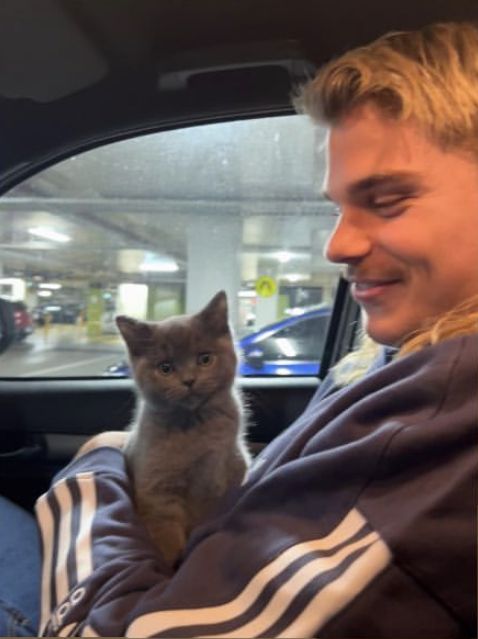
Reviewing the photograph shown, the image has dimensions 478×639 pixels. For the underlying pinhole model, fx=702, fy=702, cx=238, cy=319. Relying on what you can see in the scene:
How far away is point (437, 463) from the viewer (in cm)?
70

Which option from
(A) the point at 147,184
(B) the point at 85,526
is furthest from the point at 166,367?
(A) the point at 147,184

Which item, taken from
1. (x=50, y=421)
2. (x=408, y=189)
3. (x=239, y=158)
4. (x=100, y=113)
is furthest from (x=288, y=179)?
(x=408, y=189)

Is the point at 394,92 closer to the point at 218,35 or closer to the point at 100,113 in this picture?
the point at 218,35

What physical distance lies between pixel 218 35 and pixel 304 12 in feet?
0.63

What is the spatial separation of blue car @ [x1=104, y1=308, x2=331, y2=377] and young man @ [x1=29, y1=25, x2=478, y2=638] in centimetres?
108

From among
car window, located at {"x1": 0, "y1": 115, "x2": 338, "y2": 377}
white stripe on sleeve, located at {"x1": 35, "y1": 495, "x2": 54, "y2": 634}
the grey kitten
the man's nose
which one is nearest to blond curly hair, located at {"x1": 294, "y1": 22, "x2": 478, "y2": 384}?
the man's nose

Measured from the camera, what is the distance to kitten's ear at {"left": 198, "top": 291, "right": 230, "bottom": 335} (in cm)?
145

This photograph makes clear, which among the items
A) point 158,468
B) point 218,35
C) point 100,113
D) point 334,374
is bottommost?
point 158,468

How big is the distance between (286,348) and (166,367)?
2.99 feet

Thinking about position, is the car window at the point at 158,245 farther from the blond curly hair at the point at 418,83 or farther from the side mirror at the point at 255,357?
the blond curly hair at the point at 418,83

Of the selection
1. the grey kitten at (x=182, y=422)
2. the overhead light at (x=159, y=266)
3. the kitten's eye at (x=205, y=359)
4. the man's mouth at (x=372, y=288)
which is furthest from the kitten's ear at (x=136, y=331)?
the overhead light at (x=159, y=266)

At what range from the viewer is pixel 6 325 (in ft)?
7.13

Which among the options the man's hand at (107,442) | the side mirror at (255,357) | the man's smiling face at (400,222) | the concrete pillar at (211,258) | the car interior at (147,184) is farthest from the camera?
the side mirror at (255,357)

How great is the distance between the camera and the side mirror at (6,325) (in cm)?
216
